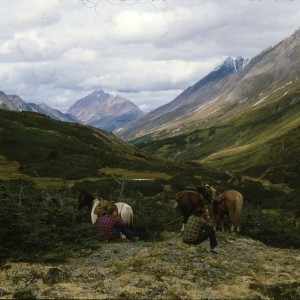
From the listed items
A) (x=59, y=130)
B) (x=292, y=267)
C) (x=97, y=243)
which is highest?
(x=59, y=130)

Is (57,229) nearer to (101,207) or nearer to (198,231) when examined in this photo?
(101,207)

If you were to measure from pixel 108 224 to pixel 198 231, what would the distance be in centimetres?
503

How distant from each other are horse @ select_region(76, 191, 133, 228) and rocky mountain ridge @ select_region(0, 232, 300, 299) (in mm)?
1905

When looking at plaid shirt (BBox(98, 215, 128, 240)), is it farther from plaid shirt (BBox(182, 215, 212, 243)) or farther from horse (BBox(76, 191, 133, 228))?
plaid shirt (BBox(182, 215, 212, 243))

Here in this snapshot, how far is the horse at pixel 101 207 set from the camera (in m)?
25.3

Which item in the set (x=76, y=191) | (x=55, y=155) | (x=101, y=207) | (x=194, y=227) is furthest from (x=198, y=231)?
(x=55, y=155)

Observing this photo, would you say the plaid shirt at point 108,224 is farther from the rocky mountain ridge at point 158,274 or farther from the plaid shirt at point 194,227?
the plaid shirt at point 194,227

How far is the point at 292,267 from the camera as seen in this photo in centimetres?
2105

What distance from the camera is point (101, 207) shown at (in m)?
26.1

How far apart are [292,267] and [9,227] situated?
13.7 m

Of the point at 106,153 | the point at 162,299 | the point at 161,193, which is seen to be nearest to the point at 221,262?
the point at 162,299

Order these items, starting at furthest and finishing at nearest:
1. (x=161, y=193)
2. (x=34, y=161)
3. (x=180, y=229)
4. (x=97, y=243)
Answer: (x=34, y=161), (x=161, y=193), (x=180, y=229), (x=97, y=243)

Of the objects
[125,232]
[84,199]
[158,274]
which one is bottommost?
[158,274]

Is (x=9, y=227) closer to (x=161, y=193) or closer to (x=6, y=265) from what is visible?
(x=6, y=265)
